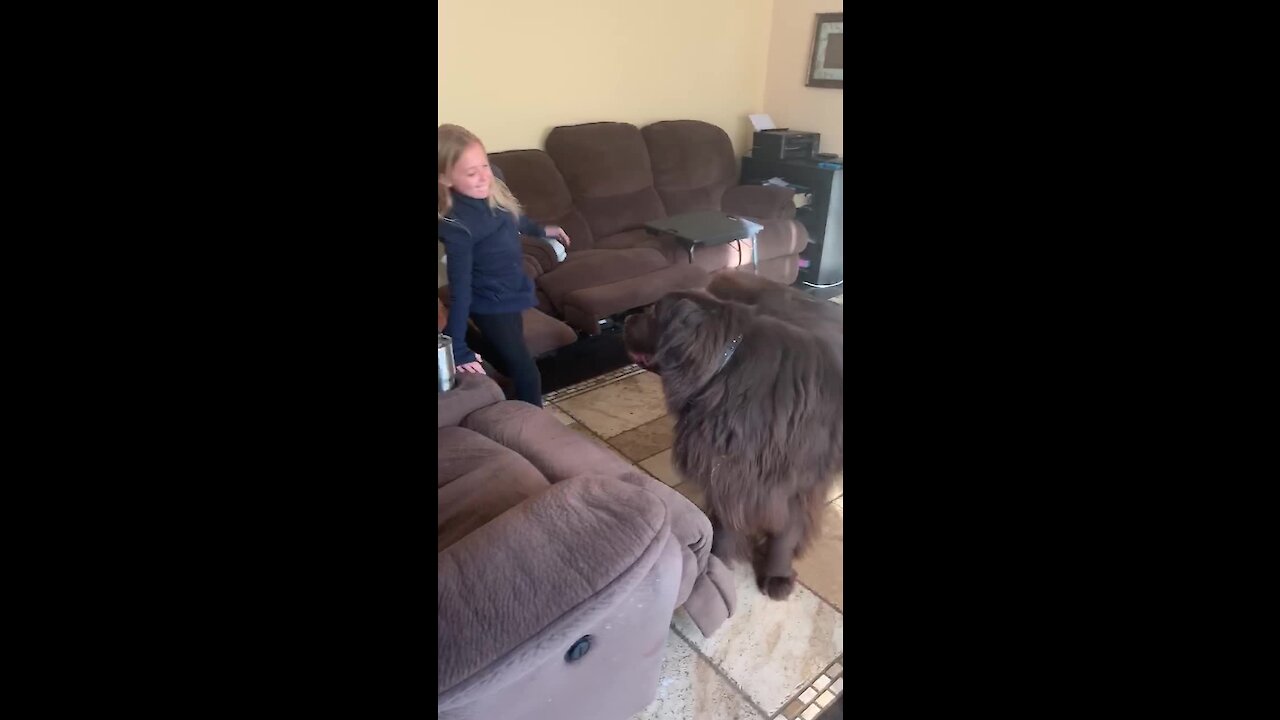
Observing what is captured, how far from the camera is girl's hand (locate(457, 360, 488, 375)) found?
118cm

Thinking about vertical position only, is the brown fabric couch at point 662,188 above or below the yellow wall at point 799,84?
below

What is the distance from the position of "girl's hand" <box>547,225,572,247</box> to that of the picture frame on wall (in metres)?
0.52

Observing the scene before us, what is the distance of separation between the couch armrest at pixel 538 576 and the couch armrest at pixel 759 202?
0.36 m

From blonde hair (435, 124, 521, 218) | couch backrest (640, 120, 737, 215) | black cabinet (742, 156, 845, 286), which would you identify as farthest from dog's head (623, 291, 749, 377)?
blonde hair (435, 124, 521, 218)

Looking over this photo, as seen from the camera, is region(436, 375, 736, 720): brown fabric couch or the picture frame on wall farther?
region(436, 375, 736, 720): brown fabric couch

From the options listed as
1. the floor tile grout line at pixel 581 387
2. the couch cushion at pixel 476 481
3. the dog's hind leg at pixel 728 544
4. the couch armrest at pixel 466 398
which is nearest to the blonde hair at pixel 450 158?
the couch cushion at pixel 476 481

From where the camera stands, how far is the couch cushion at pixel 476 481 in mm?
1055

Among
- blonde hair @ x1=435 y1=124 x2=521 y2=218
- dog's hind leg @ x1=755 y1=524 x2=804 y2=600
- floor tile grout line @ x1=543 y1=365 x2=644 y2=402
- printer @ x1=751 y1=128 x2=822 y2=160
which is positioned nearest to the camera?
blonde hair @ x1=435 y1=124 x2=521 y2=218

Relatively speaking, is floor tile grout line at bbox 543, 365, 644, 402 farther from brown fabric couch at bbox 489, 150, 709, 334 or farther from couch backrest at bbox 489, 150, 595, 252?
couch backrest at bbox 489, 150, 595, 252

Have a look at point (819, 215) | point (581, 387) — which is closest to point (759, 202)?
point (819, 215)

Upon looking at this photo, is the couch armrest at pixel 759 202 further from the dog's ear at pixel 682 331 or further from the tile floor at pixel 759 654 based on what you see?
the tile floor at pixel 759 654
